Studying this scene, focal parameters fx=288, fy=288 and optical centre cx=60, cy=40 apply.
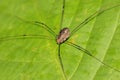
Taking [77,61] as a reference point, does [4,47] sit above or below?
below

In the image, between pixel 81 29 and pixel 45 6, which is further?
pixel 45 6

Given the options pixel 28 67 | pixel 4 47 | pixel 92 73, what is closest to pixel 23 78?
pixel 28 67

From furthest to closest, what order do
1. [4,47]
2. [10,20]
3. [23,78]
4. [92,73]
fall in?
[10,20], [4,47], [23,78], [92,73]

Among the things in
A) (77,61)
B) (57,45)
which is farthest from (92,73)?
(57,45)

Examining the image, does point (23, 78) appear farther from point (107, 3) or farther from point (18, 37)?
point (107, 3)

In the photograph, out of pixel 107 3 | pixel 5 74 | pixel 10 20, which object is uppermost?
pixel 107 3

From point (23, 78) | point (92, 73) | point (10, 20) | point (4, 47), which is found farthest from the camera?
point (10, 20)

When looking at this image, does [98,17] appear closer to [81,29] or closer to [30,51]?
[81,29]
